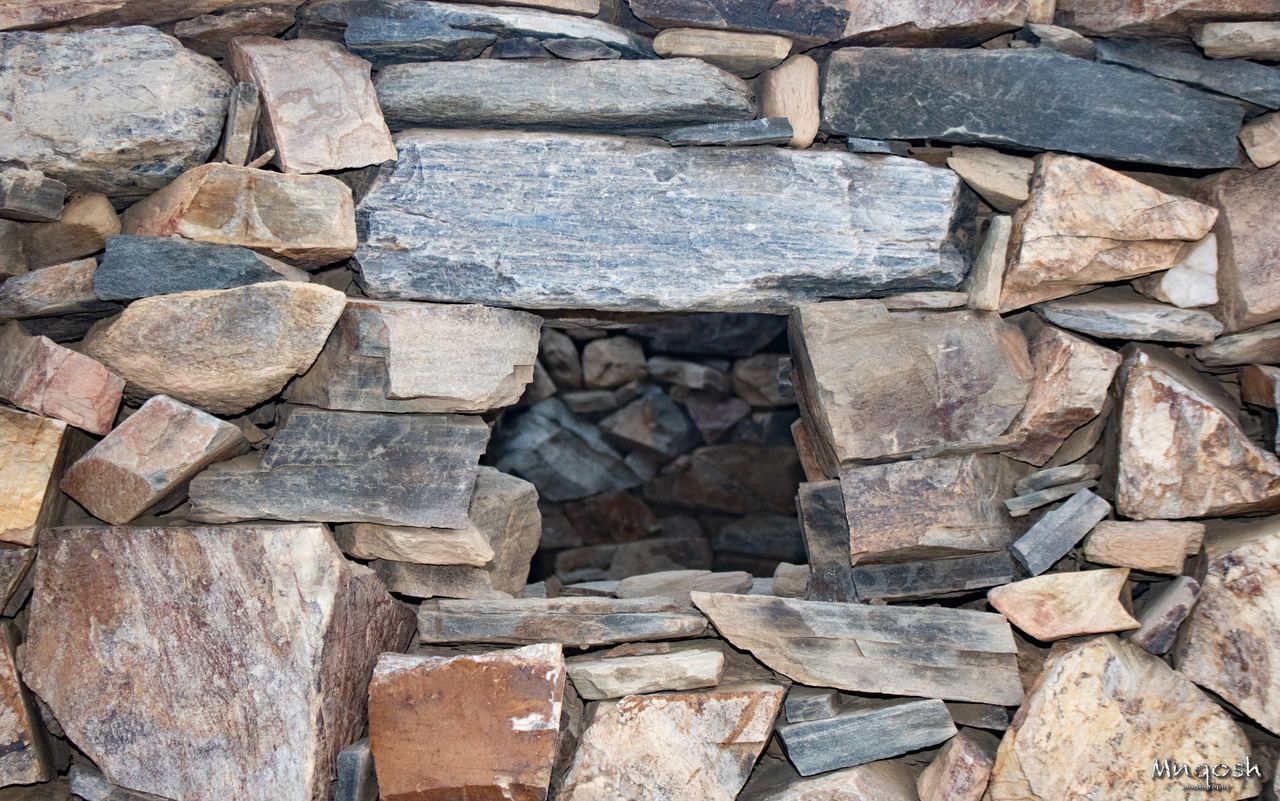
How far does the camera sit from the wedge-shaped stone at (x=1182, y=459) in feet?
9.58

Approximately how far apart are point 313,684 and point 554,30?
1913mm

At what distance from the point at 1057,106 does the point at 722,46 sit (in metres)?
0.99

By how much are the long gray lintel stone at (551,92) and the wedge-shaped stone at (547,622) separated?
4.60 ft

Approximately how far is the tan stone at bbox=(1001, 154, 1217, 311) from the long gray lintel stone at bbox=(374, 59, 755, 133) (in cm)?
96

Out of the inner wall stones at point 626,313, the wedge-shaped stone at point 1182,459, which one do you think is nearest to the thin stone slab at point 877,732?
the inner wall stones at point 626,313

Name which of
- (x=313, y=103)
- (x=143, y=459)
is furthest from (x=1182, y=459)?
(x=143, y=459)

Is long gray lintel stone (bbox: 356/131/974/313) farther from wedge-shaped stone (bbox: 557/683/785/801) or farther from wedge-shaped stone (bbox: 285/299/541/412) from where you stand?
wedge-shaped stone (bbox: 557/683/785/801)

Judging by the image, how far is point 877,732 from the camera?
2867 millimetres

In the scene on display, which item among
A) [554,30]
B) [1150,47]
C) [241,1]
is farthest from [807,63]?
[241,1]

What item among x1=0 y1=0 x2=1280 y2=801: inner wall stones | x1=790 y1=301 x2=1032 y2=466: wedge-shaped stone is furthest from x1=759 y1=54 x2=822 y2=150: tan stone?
x1=790 y1=301 x2=1032 y2=466: wedge-shaped stone

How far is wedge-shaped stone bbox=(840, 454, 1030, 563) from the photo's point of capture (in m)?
3.00

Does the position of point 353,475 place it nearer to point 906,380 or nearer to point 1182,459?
point 906,380

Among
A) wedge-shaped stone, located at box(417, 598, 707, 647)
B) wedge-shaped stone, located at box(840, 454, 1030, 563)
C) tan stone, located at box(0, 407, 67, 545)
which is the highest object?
tan stone, located at box(0, 407, 67, 545)

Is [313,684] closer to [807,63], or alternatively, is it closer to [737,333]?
[807,63]
